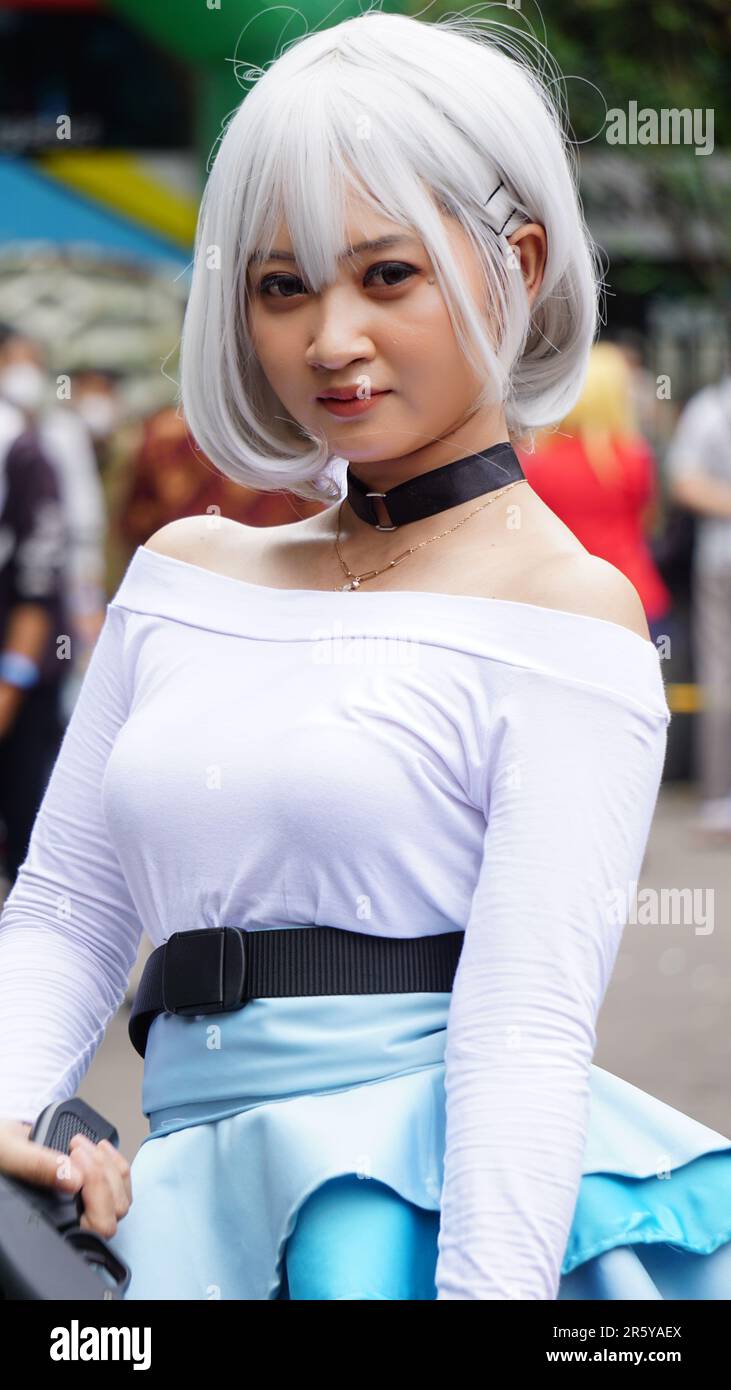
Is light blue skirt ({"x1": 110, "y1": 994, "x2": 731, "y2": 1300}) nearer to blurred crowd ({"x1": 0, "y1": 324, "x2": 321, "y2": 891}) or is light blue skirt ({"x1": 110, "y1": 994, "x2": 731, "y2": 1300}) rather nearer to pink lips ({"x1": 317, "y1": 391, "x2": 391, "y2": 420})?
pink lips ({"x1": 317, "y1": 391, "x2": 391, "y2": 420})

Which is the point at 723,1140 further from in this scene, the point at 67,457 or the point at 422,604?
the point at 67,457

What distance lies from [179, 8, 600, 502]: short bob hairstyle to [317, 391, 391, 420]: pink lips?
2.9 inches

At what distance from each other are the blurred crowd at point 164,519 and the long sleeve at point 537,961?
1.55m

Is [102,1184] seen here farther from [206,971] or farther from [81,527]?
[81,527]

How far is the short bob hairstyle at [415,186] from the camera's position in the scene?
1.51 meters

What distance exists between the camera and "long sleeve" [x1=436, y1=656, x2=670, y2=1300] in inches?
53.3

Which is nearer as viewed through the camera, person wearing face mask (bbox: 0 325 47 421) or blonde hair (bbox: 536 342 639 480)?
blonde hair (bbox: 536 342 639 480)

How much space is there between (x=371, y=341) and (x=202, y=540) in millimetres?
338

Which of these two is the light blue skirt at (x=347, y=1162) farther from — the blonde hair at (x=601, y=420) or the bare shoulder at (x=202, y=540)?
the blonde hair at (x=601, y=420)

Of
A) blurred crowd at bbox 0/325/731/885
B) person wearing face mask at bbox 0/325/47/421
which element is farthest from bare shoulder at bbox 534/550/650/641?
person wearing face mask at bbox 0/325/47/421

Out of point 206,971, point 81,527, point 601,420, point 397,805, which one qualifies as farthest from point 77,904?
point 601,420

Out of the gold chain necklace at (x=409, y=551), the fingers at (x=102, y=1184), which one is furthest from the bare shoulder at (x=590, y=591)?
the fingers at (x=102, y=1184)

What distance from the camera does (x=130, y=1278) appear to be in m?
1.49

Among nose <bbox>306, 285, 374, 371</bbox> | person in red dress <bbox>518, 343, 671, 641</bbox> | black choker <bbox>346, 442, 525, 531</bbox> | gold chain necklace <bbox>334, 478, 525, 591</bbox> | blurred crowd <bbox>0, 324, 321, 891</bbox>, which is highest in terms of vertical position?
person in red dress <bbox>518, 343, 671, 641</bbox>
